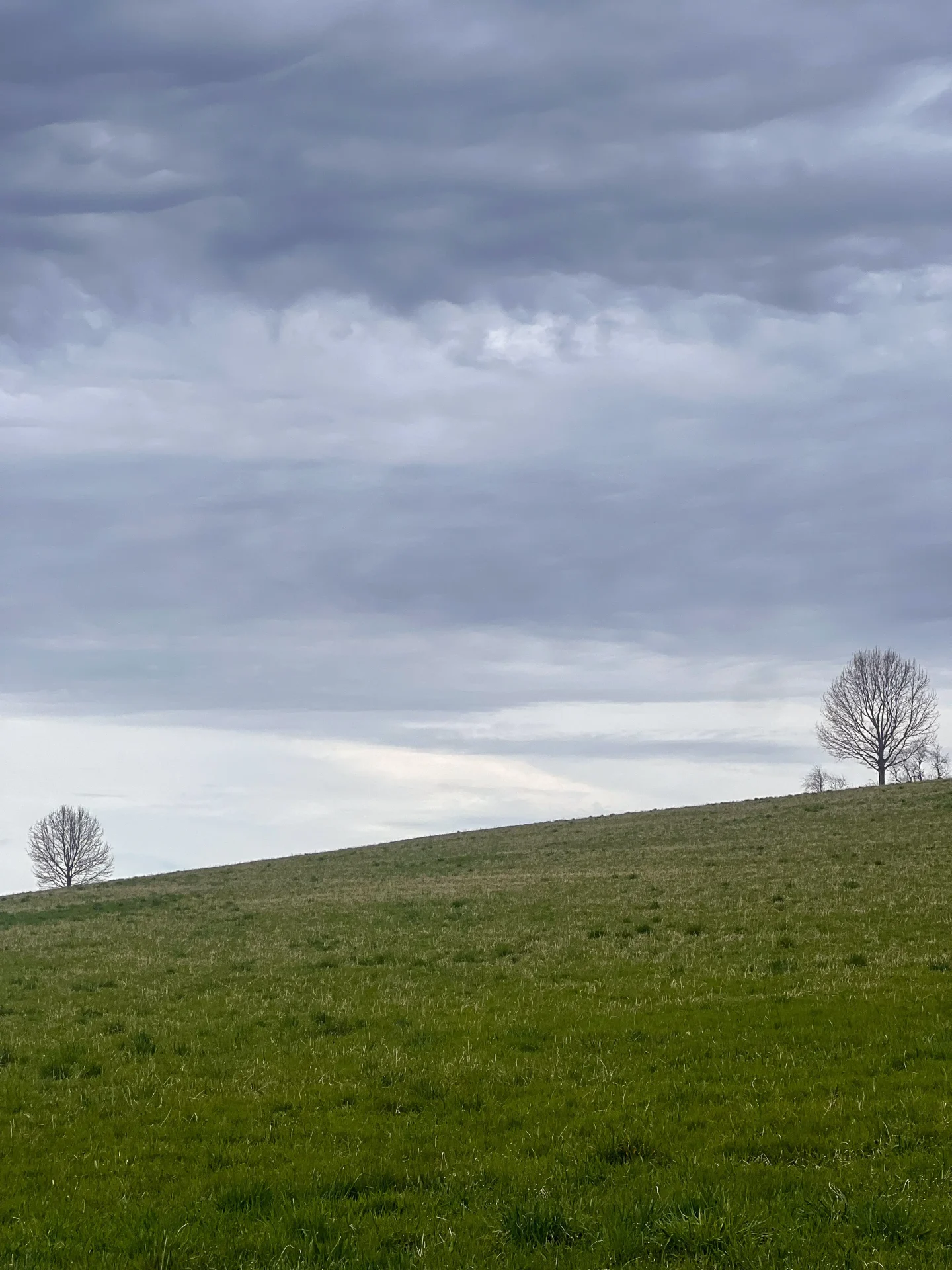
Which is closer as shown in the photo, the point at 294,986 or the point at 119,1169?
the point at 119,1169

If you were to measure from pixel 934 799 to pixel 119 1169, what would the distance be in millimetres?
55331

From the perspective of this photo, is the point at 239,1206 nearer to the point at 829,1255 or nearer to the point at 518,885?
the point at 829,1255

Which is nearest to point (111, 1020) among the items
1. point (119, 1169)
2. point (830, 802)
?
point (119, 1169)

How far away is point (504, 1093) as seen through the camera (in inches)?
484

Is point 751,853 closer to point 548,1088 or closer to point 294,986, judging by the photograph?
point 294,986

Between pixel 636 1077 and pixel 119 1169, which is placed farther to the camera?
pixel 636 1077

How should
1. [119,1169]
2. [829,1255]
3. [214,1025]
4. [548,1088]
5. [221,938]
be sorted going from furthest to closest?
1. [221,938]
2. [214,1025]
3. [548,1088]
4. [119,1169]
5. [829,1255]

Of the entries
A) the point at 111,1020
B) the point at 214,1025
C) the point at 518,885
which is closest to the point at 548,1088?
the point at 214,1025

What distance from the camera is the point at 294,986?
21.6m

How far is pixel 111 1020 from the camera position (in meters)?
18.5

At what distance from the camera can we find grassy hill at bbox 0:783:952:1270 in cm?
800

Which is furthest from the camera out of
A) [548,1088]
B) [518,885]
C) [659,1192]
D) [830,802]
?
[830,802]

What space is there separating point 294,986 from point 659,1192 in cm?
1446

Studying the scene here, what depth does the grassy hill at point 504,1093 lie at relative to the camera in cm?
800
